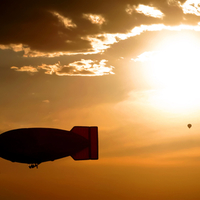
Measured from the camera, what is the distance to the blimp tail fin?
74.1 metres

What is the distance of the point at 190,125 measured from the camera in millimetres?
128875

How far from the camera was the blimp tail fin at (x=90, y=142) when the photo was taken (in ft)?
243

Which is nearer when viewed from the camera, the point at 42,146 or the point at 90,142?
the point at 42,146

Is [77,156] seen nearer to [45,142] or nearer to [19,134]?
[45,142]

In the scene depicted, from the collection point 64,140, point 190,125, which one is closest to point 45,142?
point 64,140

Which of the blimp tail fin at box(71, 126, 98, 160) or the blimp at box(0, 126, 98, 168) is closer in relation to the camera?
the blimp at box(0, 126, 98, 168)

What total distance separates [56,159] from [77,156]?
14.9 ft

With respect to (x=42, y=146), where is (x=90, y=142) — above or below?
above

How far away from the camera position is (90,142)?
74750 mm

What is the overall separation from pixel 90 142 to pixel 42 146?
34.8 ft

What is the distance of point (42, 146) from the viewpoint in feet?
232

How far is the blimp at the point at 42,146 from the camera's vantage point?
70.4m

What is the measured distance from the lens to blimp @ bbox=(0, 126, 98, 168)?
7038 centimetres

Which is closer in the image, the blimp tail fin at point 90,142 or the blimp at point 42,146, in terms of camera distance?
the blimp at point 42,146
